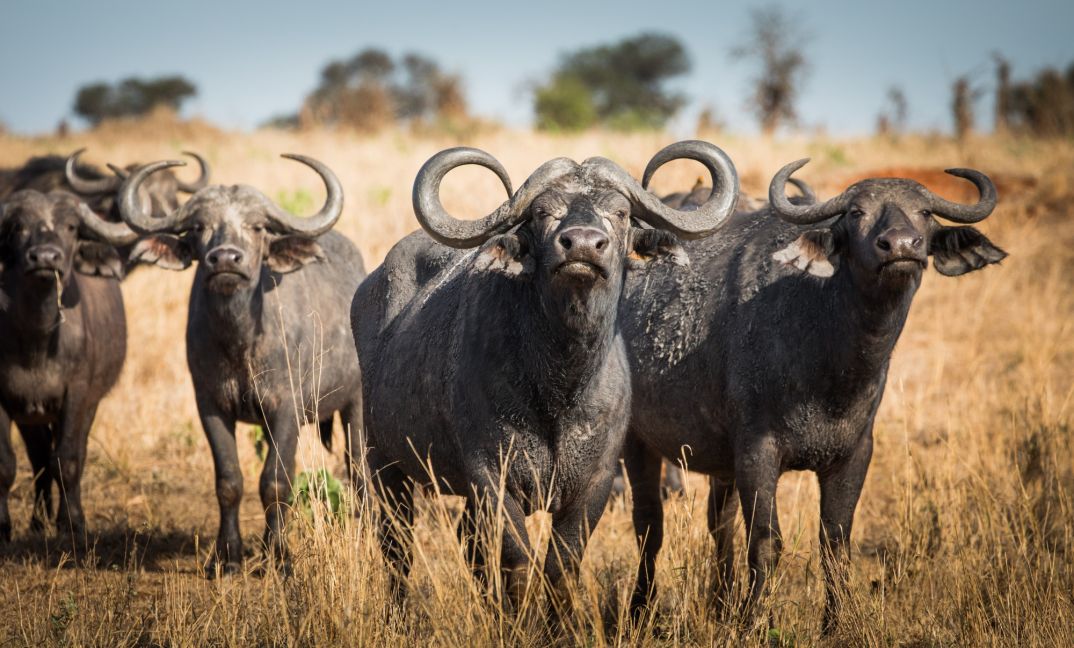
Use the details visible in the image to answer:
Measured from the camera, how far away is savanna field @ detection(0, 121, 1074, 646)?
4293 mm

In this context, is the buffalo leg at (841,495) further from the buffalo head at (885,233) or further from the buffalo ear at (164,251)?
the buffalo ear at (164,251)

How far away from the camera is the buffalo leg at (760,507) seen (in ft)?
16.1

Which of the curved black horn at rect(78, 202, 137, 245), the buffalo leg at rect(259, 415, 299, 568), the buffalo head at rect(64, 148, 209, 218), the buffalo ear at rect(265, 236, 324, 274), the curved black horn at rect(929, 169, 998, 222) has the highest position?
the buffalo head at rect(64, 148, 209, 218)

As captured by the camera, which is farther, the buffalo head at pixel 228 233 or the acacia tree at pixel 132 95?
the acacia tree at pixel 132 95

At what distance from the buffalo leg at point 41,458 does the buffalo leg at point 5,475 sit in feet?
1.32

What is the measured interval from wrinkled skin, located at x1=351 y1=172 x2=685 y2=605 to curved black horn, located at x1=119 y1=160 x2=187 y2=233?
2629 mm

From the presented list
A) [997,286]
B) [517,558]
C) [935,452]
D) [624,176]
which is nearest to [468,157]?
[624,176]

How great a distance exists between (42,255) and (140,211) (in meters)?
0.66

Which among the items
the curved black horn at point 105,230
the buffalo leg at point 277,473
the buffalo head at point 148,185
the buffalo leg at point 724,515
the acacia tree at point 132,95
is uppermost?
the acacia tree at point 132,95

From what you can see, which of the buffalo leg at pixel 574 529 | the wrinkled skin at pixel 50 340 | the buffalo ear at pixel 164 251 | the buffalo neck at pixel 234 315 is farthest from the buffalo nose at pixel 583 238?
the wrinkled skin at pixel 50 340

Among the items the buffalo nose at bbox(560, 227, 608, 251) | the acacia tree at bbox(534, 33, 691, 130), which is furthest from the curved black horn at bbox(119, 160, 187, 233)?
the acacia tree at bbox(534, 33, 691, 130)

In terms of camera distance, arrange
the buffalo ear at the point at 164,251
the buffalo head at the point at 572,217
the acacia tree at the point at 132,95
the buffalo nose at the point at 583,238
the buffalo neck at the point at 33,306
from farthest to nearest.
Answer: the acacia tree at the point at 132,95 < the buffalo neck at the point at 33,306 < the buffalo ear at the point at 164,251 < the buffalo head at the point at 572,217 < the buffalo nose at the point at 583,238

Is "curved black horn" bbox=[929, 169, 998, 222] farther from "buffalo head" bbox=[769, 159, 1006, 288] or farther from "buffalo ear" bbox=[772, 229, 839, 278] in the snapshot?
"buffalo ear" bbox=[772, 229, 839, 278]

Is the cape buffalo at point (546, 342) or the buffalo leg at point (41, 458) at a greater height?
the cape buffalo at point (546, 342)
